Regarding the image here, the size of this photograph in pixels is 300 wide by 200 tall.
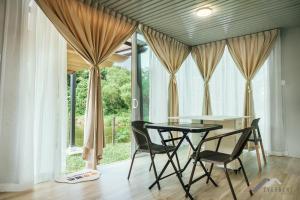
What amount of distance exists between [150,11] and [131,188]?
8.89 feet

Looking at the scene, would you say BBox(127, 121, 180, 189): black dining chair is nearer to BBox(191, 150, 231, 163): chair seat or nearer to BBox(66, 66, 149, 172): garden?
BBox(191, 150, 231, 163): chair seat

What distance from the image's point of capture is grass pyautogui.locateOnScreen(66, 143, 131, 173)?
4.05 meters

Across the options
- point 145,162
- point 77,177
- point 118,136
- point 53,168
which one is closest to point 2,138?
point 53,168

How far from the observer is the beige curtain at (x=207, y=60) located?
510 centimetres

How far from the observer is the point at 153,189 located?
2.58 meters

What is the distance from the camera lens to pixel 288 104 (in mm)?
4285

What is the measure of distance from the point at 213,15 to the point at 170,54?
1.33 metres

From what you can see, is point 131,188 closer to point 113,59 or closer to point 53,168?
point 53,168

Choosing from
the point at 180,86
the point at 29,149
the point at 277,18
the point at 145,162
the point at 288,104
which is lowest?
the point at 145,162

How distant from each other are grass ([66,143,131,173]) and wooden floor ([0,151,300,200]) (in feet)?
3.12

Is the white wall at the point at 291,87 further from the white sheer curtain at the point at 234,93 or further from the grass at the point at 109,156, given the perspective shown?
the grass at the point at 109,156

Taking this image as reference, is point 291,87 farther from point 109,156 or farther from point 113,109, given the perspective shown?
point 113,109

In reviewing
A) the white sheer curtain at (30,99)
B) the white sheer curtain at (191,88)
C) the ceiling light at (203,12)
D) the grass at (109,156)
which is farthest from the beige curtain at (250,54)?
the white sheer curtain at (30,99)

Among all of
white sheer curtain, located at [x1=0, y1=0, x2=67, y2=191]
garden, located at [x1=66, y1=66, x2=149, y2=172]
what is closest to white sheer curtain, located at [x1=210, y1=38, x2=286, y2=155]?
garden, located at [x1=66, y1=66, x2=149, y2=172]
